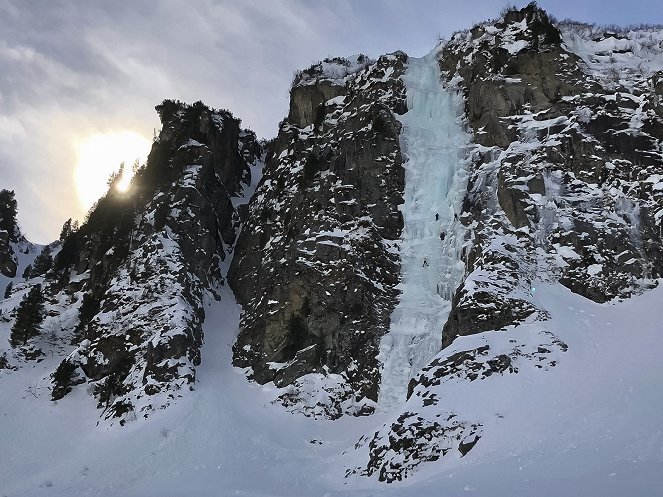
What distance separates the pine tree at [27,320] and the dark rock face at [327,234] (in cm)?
1316

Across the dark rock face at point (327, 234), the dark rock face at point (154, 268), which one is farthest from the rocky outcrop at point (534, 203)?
the dark rock face at point (154, 268)

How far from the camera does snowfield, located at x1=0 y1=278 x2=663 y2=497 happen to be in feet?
42.3

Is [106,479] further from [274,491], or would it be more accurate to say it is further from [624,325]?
[624,325]

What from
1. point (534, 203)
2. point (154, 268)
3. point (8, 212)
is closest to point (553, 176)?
point (534, 203)

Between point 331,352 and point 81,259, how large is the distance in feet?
79.0

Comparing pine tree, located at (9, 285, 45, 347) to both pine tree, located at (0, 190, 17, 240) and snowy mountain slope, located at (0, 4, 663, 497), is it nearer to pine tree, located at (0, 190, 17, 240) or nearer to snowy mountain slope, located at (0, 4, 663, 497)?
snowy mountain slope, located at (0, 4, 663, 497)

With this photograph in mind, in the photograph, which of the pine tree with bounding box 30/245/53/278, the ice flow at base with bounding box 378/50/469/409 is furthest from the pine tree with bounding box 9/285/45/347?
the ice flow at base with bounding box 378/50/469/409

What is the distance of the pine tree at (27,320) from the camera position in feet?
123

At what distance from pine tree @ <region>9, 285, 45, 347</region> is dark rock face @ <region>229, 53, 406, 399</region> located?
13.2m

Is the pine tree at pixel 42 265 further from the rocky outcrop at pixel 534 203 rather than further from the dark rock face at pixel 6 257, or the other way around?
the rocky outcrop at pixel 534 203

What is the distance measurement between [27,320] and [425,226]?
88.3ft

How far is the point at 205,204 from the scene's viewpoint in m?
43.1

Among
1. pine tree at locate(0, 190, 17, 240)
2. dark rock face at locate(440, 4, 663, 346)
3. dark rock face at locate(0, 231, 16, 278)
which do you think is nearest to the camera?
dark rock face at locate(440, 4, 663, 346)

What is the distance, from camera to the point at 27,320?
38.3 m
